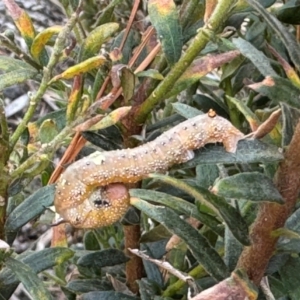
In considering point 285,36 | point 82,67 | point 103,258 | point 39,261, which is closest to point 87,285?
point 103,258

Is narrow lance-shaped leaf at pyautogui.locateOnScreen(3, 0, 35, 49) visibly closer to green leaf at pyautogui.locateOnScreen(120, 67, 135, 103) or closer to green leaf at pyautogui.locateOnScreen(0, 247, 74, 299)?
green leaf at pyautogui.locateOnScreen(120, 67, 135, 103)

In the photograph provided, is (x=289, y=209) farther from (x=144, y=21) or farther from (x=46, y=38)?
(x=144, y=21)


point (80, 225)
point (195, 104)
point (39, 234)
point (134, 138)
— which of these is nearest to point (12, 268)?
point (80, 225)

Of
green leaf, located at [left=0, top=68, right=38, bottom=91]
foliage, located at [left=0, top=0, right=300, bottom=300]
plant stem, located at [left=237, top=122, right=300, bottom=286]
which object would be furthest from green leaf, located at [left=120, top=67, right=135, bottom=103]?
plant stem, located at [left=237, top=122, right=300, bottom=286]

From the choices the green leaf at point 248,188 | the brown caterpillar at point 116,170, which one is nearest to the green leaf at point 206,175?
the brown caterpillar at point 116,170

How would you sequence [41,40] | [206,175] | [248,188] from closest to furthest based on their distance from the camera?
[248,188] → [41,40] → [206,175]

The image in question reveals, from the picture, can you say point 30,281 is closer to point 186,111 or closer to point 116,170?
point 116,170
